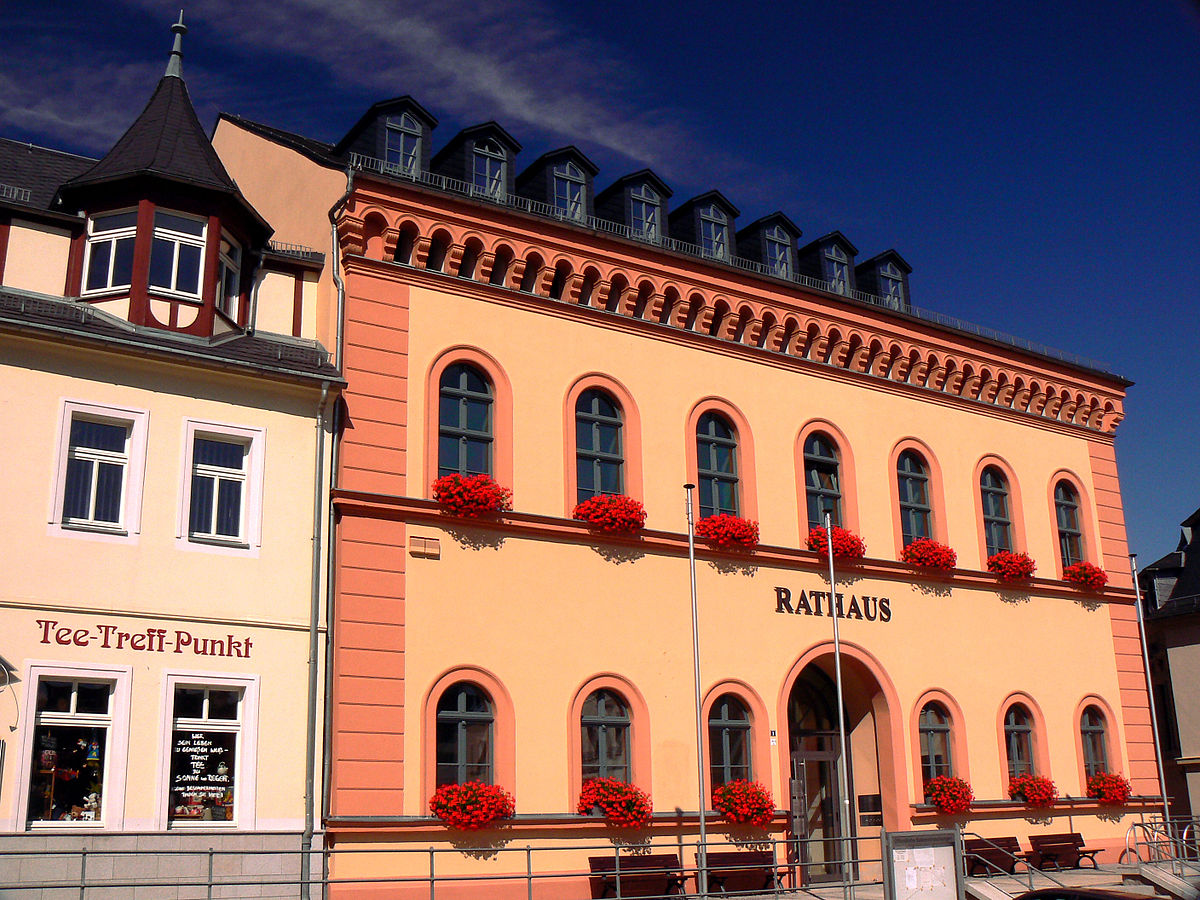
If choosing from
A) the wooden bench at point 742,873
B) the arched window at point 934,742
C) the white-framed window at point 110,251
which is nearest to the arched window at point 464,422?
the white-framed window at point 110,251

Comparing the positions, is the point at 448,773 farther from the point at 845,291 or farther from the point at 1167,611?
the point at 1167,611

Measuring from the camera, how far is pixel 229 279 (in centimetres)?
2094

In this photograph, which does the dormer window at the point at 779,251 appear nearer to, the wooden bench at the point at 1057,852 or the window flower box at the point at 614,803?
the window flower box at the point at 614,803

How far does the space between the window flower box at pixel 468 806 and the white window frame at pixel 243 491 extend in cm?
468

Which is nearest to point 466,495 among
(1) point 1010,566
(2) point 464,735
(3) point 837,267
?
(2) point 464,735

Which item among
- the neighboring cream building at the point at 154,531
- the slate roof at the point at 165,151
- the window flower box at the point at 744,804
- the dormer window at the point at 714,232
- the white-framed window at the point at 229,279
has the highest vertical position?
the dormer window at the point at 714,232

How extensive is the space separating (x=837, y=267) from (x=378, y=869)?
56.4 ft

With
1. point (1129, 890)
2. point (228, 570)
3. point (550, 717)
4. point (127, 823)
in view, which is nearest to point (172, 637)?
point (228, 570)

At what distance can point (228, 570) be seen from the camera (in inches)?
743

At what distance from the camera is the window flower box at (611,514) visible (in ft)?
73.6

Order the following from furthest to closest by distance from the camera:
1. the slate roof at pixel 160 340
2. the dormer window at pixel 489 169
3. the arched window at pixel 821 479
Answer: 1. the arched window at pixel 821 479
2. the dormer window at pixel 489 169
3. the slate roof at pixel 160 340

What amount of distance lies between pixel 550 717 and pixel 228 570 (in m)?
5.80

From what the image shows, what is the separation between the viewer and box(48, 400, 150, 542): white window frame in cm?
1770

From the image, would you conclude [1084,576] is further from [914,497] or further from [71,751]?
[71,751]
